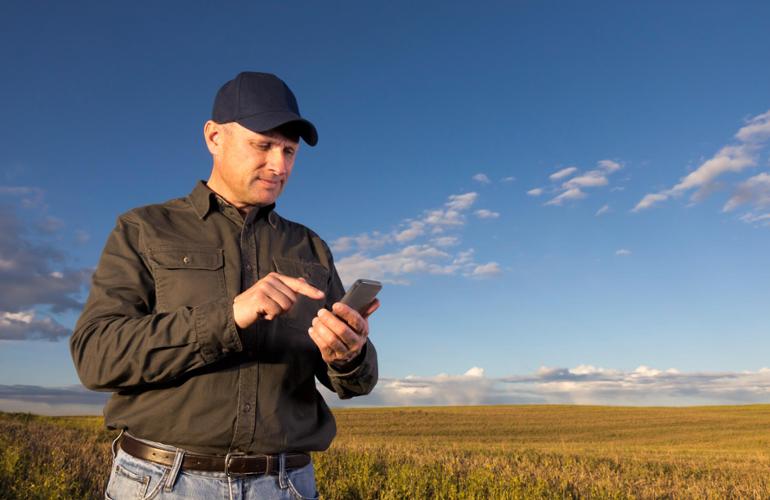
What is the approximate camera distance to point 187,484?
196 cm

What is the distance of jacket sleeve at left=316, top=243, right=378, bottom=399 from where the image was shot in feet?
7.14

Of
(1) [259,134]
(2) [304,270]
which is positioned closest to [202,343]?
(2) [304,270]

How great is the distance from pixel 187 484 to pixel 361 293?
79 centimetres

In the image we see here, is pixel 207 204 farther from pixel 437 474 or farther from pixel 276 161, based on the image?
pixel 437 474

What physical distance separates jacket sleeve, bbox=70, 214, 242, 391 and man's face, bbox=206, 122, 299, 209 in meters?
0.47

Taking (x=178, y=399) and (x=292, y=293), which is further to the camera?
(x=178, y=399)

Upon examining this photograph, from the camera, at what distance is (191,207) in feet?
8.05

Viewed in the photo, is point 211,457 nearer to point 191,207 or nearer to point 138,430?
point 138,430

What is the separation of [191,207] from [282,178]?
0.38 meters

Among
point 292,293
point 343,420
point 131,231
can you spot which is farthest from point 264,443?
point 343,420

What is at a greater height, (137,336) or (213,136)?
(213,136)

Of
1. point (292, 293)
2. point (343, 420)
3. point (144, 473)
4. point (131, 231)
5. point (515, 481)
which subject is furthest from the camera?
point (343, 420)

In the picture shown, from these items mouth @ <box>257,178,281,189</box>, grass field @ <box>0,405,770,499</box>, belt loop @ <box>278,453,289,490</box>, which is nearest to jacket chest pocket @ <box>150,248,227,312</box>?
mouth @ <box>257,178,281,189</box>

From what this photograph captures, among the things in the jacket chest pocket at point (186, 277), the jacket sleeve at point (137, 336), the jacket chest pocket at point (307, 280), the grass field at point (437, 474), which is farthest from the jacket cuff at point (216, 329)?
the grass field at point (437, 474)
